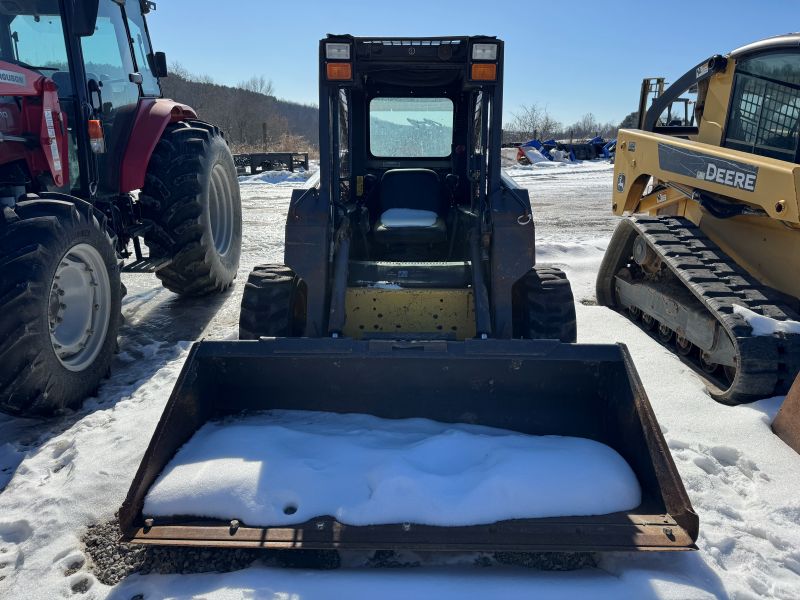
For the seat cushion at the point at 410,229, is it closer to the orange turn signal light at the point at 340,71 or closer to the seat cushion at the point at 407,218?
the seat cushion at the point at 407,218

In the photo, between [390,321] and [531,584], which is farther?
[390,321]

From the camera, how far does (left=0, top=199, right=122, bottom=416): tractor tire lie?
10.8 ft

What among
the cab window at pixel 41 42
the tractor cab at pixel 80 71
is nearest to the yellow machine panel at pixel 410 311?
the tractor cab at pixel 80 71

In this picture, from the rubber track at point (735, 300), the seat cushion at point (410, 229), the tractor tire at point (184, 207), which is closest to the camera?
the rubber track at point (735, 300)

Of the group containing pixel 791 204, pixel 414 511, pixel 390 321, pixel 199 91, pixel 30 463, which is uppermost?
pixel 199 91

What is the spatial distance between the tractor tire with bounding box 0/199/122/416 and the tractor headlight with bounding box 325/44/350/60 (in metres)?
1.85

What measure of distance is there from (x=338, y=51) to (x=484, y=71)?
3.00 feet

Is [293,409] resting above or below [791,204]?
Answer: below

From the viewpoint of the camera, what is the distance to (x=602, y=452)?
2799 millimetres

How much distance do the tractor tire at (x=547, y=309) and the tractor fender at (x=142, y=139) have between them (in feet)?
11.1

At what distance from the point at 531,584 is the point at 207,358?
6.19 ft

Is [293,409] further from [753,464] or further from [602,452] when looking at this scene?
[753,464]

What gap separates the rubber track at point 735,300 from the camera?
3.63m

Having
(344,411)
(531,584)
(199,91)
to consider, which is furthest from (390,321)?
(199,91)
